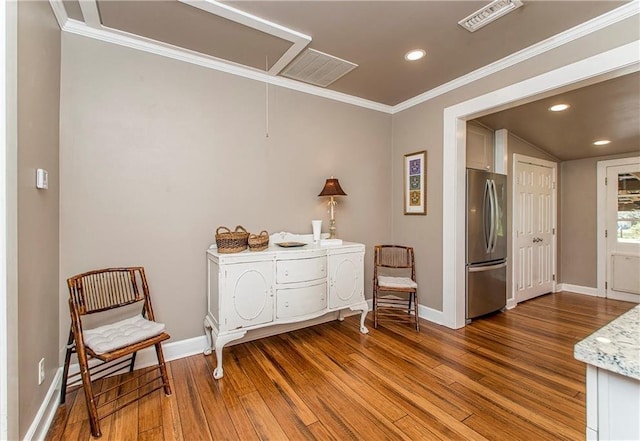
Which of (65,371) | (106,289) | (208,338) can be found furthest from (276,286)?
(65,371)

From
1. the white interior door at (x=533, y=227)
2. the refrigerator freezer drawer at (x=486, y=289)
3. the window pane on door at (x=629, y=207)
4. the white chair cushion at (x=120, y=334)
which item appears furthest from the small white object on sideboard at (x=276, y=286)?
the window pane on door at (x=629, y=207)

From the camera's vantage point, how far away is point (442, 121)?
3.23m

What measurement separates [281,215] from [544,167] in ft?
13.6

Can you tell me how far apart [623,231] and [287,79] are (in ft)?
16.8

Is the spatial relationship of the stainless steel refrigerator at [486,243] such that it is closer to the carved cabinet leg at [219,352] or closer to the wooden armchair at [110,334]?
the carved cabinet leg at [219,352]

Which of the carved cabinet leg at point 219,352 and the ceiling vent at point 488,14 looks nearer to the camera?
the ceiling vent at point 488,14

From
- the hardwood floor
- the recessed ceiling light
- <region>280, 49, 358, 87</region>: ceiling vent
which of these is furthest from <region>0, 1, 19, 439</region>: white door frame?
the recessed ceiling light

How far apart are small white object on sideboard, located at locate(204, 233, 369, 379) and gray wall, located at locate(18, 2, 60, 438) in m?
0.99

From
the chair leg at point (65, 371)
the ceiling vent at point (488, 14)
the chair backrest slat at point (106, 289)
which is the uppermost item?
the ceiling vent at point (488, 14)

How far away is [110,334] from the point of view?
6.23ft

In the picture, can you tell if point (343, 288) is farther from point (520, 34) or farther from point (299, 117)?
point (520, 34)

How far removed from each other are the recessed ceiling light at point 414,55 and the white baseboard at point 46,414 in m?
3.45

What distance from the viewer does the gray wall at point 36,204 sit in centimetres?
Answer: 140

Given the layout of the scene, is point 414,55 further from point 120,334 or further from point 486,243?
point 120,334
